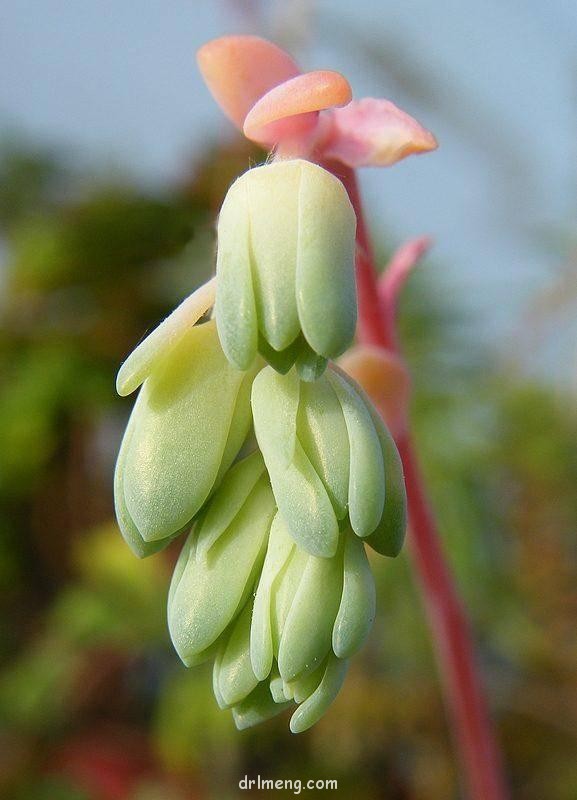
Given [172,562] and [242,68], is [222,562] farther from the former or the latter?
[172,562]

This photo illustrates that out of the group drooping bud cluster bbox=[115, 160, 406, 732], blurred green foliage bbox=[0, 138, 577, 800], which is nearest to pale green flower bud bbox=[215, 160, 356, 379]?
drooping bud cluster bbox=[115, 160, 406, 732]

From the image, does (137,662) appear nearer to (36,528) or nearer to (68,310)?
(36,528)

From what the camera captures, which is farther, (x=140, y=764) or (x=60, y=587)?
(x=60, y=587)

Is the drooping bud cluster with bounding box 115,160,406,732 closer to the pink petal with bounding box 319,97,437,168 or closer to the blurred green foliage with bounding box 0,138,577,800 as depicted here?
the pink petal with bounding box 319,97,437,168

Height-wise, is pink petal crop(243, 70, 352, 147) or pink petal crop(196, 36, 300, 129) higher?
pink petal crop(196, 36, 300, 129)

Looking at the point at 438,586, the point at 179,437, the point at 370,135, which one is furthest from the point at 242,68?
the point at 438,586

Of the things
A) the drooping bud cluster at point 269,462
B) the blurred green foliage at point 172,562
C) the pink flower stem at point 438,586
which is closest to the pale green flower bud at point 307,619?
the drooping bud cluster at point 269,462

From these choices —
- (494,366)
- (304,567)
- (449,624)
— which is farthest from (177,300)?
(304,567)
